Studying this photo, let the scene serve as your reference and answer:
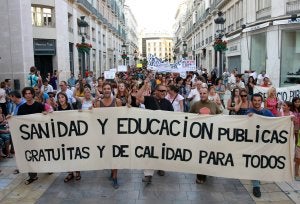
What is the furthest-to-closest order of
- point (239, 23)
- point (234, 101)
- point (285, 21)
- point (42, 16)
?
point (239, 23)
point (42, 16)
point (285, 21)
point (234, 101)

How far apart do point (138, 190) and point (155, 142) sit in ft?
2.81

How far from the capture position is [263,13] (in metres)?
25.2

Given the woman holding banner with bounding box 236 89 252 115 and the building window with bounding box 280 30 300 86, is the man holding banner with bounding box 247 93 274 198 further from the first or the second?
the building window with bounding box 280 30 300 86

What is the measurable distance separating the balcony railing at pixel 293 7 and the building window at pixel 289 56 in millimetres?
1346

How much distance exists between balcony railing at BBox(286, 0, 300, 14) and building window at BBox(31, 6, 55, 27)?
15.1 meters

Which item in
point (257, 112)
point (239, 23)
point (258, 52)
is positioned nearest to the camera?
point (257, 112)

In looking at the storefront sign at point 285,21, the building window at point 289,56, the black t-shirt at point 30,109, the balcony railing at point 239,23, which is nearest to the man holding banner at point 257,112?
the black t-shirt at point 30,109

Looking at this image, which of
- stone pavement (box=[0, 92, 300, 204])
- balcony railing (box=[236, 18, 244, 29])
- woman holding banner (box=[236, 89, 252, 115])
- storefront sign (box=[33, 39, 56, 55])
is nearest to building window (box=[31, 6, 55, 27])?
storefront sign (box=[33, 39, 56, 55])

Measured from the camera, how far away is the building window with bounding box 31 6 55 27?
82.2 feet

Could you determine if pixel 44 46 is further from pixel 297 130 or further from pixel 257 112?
pixel 257 112

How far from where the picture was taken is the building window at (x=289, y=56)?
22.9m

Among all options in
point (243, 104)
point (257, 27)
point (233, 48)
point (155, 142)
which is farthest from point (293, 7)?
point (155, 142)

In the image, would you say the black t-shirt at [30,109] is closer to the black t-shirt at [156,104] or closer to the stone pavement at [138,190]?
the stone pavement at [138,190]

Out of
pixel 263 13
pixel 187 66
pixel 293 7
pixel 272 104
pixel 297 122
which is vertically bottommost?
pixel 297 122
